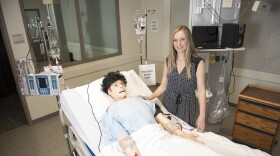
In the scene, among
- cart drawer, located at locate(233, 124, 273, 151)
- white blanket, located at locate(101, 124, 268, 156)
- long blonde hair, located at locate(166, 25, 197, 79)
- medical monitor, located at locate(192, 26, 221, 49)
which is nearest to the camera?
white blanket, located at locate(101, 124, 268, 156)

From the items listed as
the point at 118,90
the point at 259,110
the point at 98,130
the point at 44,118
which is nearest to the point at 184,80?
the point at 118,90

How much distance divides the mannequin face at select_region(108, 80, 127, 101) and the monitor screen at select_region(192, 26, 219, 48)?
105 cm

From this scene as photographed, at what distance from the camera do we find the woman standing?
1543 mm

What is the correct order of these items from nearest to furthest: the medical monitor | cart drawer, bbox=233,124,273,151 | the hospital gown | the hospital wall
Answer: the hospital gown → cart drawer, bbox=233,124,273,151 → the medical monitor → the hospital wall

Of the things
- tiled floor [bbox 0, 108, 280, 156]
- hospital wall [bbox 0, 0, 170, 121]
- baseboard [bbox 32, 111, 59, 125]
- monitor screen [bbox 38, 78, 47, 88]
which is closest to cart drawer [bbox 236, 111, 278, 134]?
tiled floor [bbox 0, 108, 280, 156]

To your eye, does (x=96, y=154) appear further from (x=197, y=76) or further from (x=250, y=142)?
(x=250, y=142)

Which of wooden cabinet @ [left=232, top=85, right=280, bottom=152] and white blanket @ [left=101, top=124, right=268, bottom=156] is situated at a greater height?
white blanket @ [left=101, top=124, right=268, bottom=156]

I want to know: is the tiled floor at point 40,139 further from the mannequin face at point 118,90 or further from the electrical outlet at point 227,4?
the electrical outlet at point 227,4

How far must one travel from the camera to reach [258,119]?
2.04m

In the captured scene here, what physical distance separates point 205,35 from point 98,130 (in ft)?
4.96

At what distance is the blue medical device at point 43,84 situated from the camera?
158 cm

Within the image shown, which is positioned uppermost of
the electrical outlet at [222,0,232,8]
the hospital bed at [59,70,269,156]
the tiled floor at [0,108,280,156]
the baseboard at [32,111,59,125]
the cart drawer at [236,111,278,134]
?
the electrical outlet at [222,0,232,8]

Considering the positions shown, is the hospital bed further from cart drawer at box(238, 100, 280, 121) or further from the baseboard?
the baseboard

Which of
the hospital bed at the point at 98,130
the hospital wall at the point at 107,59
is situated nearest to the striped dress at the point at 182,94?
the hospital bed at the point at 98,130
